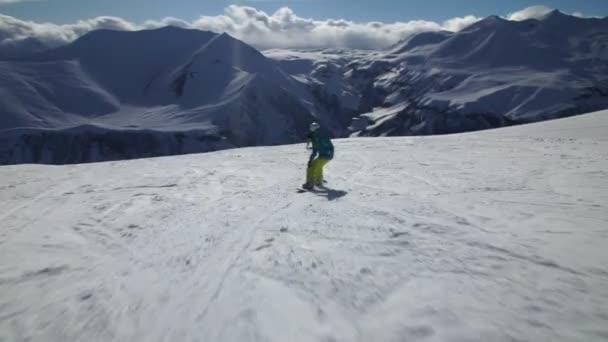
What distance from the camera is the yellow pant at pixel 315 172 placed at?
10898mm

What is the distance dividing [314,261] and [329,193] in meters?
4.59

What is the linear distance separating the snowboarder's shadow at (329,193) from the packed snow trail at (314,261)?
Answer: 238 mm

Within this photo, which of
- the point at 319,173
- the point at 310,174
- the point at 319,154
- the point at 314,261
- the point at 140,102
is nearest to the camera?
the point at 314,261

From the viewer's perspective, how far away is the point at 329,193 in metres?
9.93

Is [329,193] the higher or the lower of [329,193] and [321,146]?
the lower

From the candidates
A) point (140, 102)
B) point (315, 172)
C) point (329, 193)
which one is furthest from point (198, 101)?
point (329, 193)

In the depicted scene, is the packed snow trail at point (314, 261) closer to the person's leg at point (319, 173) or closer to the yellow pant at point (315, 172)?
the yellow pant at point (315, 172)

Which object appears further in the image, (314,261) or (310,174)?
(310,174)

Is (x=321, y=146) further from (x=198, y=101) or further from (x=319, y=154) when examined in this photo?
(x=198, y=101)

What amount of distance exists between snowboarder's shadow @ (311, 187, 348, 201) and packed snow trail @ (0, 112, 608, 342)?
0.78 ft

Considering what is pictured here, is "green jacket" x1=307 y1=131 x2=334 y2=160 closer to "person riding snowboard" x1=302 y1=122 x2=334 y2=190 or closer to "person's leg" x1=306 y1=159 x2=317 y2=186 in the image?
"person riding snowboard" x1=302 y1=122 x2=334 y2=190

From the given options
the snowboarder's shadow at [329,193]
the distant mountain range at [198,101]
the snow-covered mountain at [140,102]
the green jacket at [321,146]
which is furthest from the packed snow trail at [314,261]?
the distant mountain range at [198,101]

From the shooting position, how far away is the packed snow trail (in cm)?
403

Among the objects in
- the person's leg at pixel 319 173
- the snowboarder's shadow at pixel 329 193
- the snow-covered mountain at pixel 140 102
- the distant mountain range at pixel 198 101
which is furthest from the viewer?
the distant mountain range at pixel 198 101
